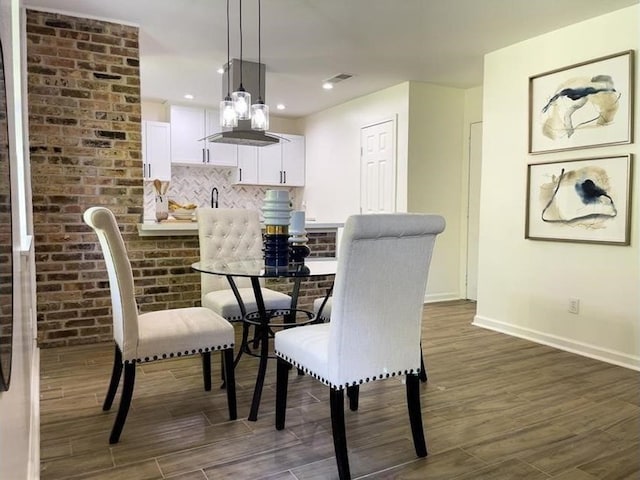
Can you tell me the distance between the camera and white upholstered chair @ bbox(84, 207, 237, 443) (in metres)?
2.06

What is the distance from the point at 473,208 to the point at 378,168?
1.20 m

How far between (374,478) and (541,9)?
324cm

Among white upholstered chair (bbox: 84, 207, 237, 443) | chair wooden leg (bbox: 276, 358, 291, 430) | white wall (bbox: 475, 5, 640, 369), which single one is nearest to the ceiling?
white wall (bbox: 475, 5, 640, 369)

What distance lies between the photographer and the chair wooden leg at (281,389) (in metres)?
2.24

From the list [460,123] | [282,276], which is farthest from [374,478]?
[460,123]

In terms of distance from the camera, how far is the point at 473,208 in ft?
18.1

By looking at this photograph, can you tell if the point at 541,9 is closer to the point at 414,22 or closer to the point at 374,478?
the point at 414,22

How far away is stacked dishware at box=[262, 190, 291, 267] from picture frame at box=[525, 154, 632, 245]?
7.44 feet

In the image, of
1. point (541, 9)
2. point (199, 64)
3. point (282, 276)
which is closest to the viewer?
point (282, 276)

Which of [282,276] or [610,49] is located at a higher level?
[610,49]

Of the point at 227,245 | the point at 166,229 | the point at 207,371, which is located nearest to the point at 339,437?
the point at 207,371

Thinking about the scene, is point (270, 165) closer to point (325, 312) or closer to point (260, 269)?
point (325, 312)

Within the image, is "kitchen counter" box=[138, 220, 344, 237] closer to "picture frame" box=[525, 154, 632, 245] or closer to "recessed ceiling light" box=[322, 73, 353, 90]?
"picture frame" box=[525, 154, 632, 245]

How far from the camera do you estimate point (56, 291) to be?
3.55 m
